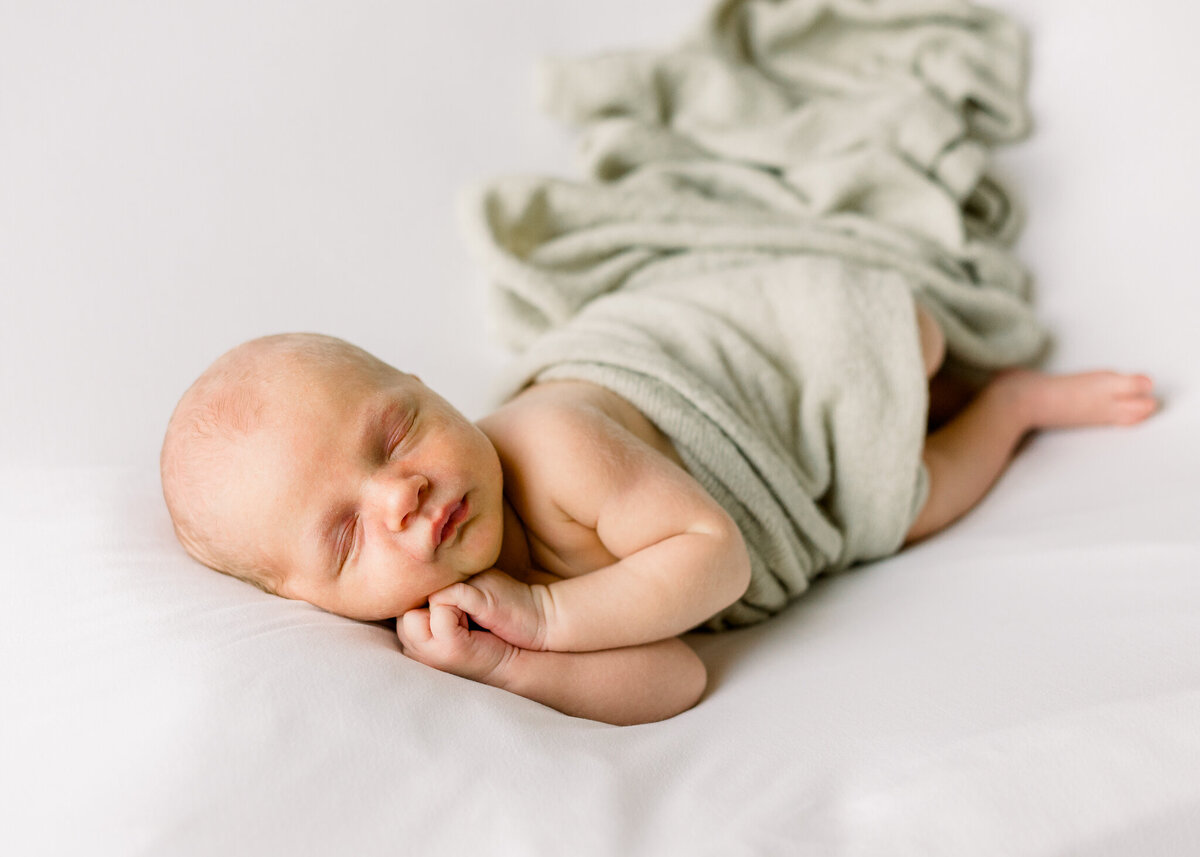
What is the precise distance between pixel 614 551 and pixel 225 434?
39 centimetres

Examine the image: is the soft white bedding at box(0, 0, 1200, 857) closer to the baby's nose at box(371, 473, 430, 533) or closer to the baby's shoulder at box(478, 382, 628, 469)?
the baby's nose at box(371, 473, 430, 533)

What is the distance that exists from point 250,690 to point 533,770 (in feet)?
0.72

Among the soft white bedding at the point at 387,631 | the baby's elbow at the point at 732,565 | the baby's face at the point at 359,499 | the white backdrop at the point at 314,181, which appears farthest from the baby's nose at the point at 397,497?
the white backdrop at the point at 314,181

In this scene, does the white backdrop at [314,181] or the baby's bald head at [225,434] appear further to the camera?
the white backdrop at [314,181]

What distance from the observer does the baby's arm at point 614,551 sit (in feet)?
3.08

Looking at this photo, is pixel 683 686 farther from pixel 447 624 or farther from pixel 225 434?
pixel 225 434

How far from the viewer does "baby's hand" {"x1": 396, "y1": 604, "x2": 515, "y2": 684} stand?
2.94ft

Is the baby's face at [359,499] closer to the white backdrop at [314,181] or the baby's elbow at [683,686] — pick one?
the baby's elbow at [683,686]

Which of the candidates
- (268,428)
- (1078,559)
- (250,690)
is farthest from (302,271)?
(1078,559)

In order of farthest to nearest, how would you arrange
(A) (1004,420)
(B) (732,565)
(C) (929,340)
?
(A) (1004,420) → (C) (929,340) → (B) (732,565)

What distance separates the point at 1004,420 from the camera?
1389 millimetres

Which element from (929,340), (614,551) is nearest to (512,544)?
(614,551)

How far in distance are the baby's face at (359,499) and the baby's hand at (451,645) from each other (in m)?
0.02

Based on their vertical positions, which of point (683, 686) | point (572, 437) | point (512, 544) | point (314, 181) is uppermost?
point (314, 181)
